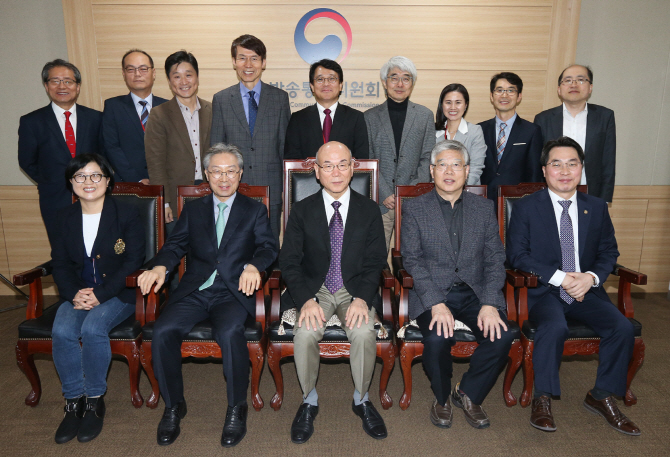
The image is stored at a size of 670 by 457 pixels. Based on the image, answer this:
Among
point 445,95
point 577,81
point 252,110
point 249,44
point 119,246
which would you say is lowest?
point 119,246

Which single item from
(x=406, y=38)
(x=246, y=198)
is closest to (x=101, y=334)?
(x=246, y=198)

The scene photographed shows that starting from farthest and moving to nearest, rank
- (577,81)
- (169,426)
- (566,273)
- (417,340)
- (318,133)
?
(577,81)
(318,133)
(566,273)
(417,340)
(169,426)

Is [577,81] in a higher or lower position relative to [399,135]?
higher

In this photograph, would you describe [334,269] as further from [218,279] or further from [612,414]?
[612,414]

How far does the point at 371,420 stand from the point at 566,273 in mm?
1418

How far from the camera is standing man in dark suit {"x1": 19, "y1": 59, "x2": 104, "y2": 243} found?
11.3 feet

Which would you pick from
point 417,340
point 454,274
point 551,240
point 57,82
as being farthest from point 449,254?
point 57,82

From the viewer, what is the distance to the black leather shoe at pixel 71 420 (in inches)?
91.7

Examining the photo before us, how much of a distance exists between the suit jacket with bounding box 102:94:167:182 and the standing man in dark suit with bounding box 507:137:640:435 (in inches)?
114

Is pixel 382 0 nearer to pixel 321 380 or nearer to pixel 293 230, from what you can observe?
pixel 293 230

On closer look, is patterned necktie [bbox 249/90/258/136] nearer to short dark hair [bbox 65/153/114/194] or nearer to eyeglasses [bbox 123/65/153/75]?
eyeglasses [bbox 123/65/153/75]

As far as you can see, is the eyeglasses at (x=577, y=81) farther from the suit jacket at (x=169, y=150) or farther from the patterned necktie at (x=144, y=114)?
the patterned necktie at (x=144, y=114)

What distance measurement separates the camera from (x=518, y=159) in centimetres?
348

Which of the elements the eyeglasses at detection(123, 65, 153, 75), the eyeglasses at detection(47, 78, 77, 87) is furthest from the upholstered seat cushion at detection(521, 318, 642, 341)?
the eyeglasses at detection(47, 78, 77, 87)
